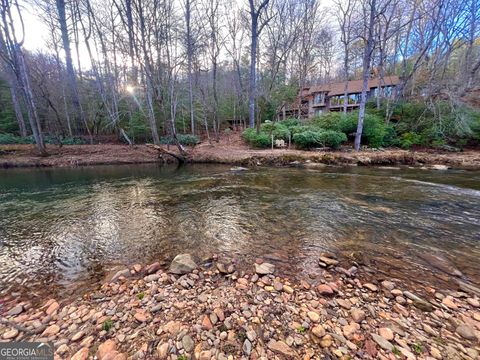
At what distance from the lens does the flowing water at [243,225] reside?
3.32m

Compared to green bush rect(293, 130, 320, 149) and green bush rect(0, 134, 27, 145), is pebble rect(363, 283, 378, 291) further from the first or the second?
green bush rect(0, 134, 27, 145)

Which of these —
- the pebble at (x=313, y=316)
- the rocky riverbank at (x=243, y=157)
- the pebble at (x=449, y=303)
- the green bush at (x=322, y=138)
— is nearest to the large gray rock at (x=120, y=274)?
the pebble at (x=313, y=316)

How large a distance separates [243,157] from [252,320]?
10562 mm

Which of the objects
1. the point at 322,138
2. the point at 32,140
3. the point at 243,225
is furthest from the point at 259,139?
the point at 32,140

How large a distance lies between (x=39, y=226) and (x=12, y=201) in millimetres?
3132

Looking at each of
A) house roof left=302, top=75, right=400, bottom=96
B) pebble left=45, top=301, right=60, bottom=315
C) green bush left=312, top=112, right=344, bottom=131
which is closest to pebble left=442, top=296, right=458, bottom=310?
pebble left=45, top=301, right=60, bottom=315

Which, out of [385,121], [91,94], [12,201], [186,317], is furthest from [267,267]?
[91,94]

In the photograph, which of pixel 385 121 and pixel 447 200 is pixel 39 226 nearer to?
pixel 447 200

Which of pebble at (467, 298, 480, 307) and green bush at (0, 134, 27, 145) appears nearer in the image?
pebble at (467, 298, 480, 307)

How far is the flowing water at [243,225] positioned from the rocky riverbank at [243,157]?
2.62 metres

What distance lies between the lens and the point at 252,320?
7.17 feet

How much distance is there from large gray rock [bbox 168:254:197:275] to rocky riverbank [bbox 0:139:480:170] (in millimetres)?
8861

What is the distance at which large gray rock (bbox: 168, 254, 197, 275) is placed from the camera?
10.2 ft

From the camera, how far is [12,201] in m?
6.59
